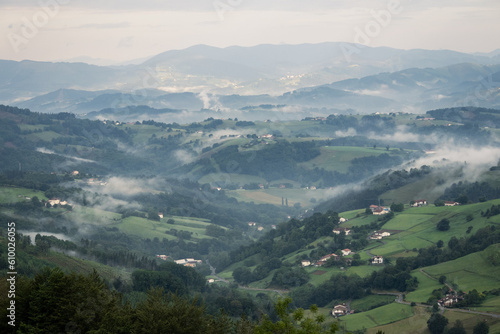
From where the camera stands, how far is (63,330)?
3666 centimetres

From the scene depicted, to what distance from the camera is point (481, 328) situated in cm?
6025

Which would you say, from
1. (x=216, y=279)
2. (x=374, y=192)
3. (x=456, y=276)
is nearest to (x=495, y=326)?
(x=456, y=276)

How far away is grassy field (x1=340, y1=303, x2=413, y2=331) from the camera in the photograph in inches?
2751

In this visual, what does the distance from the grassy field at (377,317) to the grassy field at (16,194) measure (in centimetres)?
8955

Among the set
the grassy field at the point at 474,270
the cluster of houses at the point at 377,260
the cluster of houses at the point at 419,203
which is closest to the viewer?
the grassy field at the point at 474,270

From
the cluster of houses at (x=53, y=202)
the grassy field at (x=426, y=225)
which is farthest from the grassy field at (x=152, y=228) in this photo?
the grassy field at (x=426, y=225)

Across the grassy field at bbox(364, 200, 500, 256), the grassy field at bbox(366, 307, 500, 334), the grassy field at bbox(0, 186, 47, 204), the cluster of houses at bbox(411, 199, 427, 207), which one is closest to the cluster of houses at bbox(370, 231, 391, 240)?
the grassy field at bbox(364, 200, 500, 256)

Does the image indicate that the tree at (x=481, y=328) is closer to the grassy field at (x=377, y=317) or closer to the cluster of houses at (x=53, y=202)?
the grassy field at (x=377, y=317)

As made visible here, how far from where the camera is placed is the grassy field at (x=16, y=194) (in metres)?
140

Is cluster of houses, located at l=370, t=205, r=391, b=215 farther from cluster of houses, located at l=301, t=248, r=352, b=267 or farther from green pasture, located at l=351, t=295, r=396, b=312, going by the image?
green pasture, located at l=351, t=295, r=396, b=312

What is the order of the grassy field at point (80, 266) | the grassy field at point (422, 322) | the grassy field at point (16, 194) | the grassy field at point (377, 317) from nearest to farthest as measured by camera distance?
the grassy field at point (422, 322) < the grassy field at point (377, 317) < the grassy field at point (80, 266) < the grassy field at point (16, 194)

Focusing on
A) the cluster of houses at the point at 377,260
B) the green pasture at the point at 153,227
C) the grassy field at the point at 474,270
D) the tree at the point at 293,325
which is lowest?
the green pasture at the point at 153,227

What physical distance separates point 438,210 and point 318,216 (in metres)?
25.6

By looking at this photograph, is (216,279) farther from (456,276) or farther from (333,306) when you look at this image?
(456,276)
